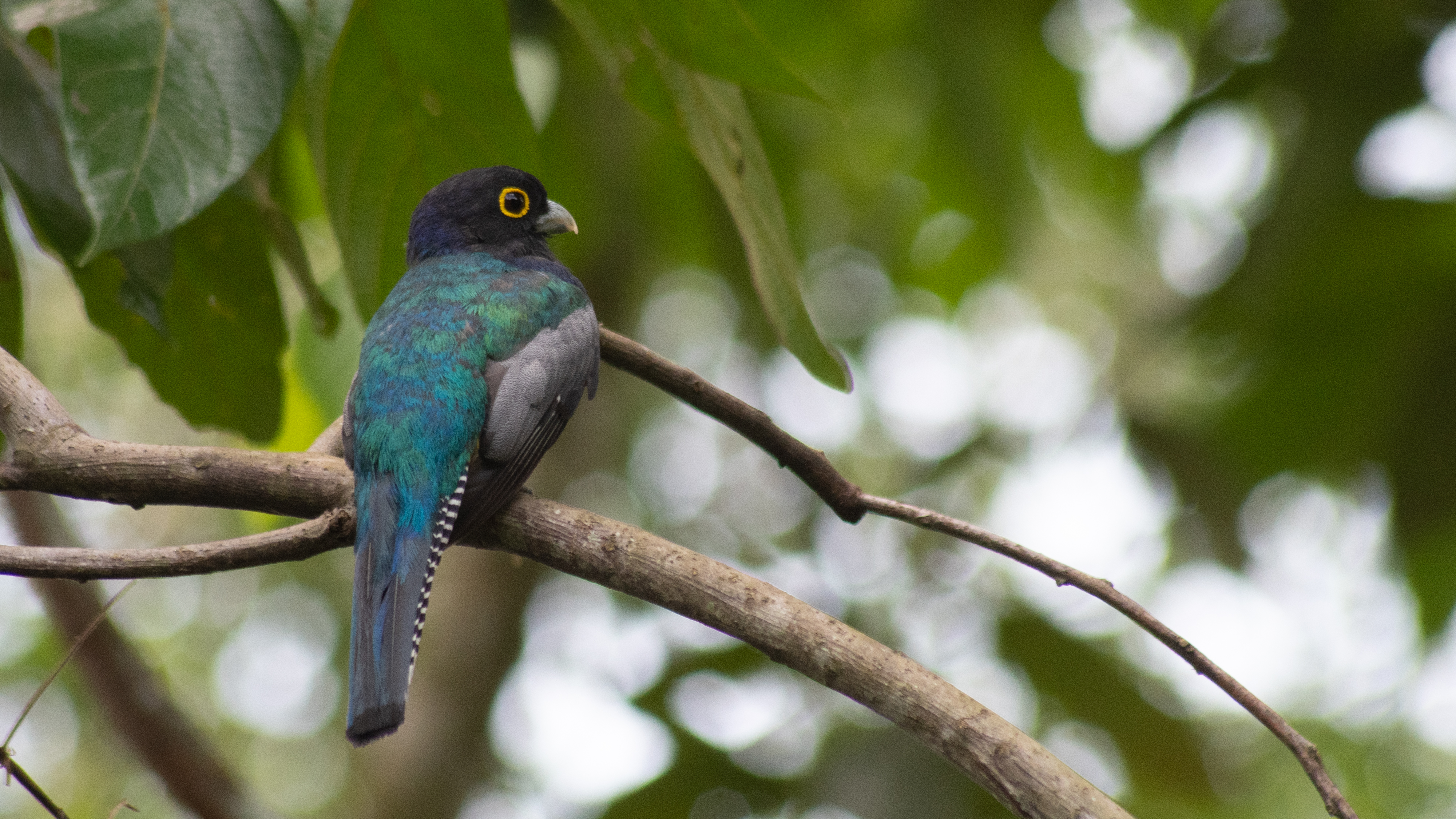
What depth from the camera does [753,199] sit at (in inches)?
111

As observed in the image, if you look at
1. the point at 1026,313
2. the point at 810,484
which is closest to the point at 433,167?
the point at 810,484

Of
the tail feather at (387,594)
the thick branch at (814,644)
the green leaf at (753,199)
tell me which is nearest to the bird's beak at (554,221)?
the green leaf at (753,199)

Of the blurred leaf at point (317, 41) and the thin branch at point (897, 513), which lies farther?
the blurred leaf at point (317, 41)

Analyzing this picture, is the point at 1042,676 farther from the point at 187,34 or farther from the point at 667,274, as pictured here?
the point at 187,34

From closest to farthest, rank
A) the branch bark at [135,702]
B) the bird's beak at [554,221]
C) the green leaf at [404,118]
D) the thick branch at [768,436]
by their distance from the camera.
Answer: the thick branch at [768,436] < the green leaf at [404,118] < the branch bark at [135,702] < the bird's beak at [554,221]

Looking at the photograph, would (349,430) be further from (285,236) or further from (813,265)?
(813,265)

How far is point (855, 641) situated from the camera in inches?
75.6

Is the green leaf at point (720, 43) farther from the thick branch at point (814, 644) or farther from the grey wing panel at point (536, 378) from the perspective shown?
the thick branch at point (814, 644)

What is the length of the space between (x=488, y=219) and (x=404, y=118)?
30.0 inches

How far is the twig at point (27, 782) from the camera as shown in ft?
6.40

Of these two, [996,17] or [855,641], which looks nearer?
[855,641]

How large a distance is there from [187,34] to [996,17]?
3934 mm

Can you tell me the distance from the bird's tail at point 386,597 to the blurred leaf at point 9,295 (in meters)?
0.94

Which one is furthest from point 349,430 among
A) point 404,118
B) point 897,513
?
point 897,513
